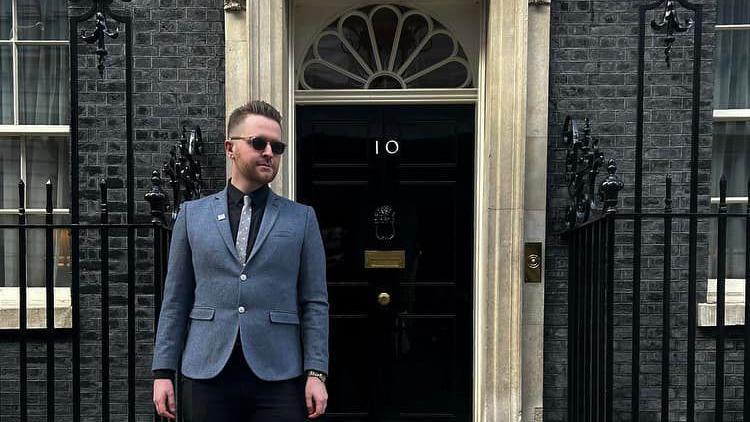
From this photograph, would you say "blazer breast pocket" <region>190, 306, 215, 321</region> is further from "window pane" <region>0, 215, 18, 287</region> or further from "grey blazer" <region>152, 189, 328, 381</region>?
"window pane" <region>0, 215, 18, 287</region>

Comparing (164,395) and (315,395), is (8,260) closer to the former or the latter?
(164,395)

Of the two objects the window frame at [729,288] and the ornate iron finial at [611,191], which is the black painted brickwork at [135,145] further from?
the window frame at [729,288]

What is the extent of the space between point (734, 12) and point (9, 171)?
510cm

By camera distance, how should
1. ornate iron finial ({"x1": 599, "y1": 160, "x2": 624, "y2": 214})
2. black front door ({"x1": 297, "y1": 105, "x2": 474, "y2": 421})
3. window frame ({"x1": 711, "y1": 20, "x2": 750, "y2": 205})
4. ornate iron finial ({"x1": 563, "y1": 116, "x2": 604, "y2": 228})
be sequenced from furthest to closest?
1. black front door ({"x1": 297, "y1": 105, "x2": 474, "y2": 421})
2. window frame ({"x1": 711, "y1": 20, "x2": 750, "y2": 205})
3. ornate iron finial ({"x1": 563, "y1": 116, "x2": 604, "y2": 228})
4. ornate iron finial ({"x1": 599, "y1": 160, "x2": 624, "y2": 214})

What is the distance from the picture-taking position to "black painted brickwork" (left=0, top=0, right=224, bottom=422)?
489cm

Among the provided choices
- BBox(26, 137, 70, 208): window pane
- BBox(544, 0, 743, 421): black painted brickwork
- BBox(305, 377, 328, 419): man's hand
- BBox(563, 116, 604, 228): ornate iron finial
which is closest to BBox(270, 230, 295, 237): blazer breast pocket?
BBox(305, 377, 328, 419): man's hand

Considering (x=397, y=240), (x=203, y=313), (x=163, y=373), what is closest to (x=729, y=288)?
(x=397, y=240)

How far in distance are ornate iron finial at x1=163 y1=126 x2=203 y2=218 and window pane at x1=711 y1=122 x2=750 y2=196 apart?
3.45m

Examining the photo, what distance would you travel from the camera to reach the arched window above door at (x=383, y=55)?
5.17 metres

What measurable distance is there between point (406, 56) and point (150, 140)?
1.83 metres

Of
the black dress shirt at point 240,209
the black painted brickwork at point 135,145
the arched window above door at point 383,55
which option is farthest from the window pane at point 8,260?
the black dress shirt at point 240,209

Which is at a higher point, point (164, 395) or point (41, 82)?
point (41, 82)

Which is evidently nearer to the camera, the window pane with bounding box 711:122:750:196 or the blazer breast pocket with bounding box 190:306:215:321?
the blazer breast pocket with bounding box 190:306:215:321

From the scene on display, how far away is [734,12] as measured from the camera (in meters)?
5.07
